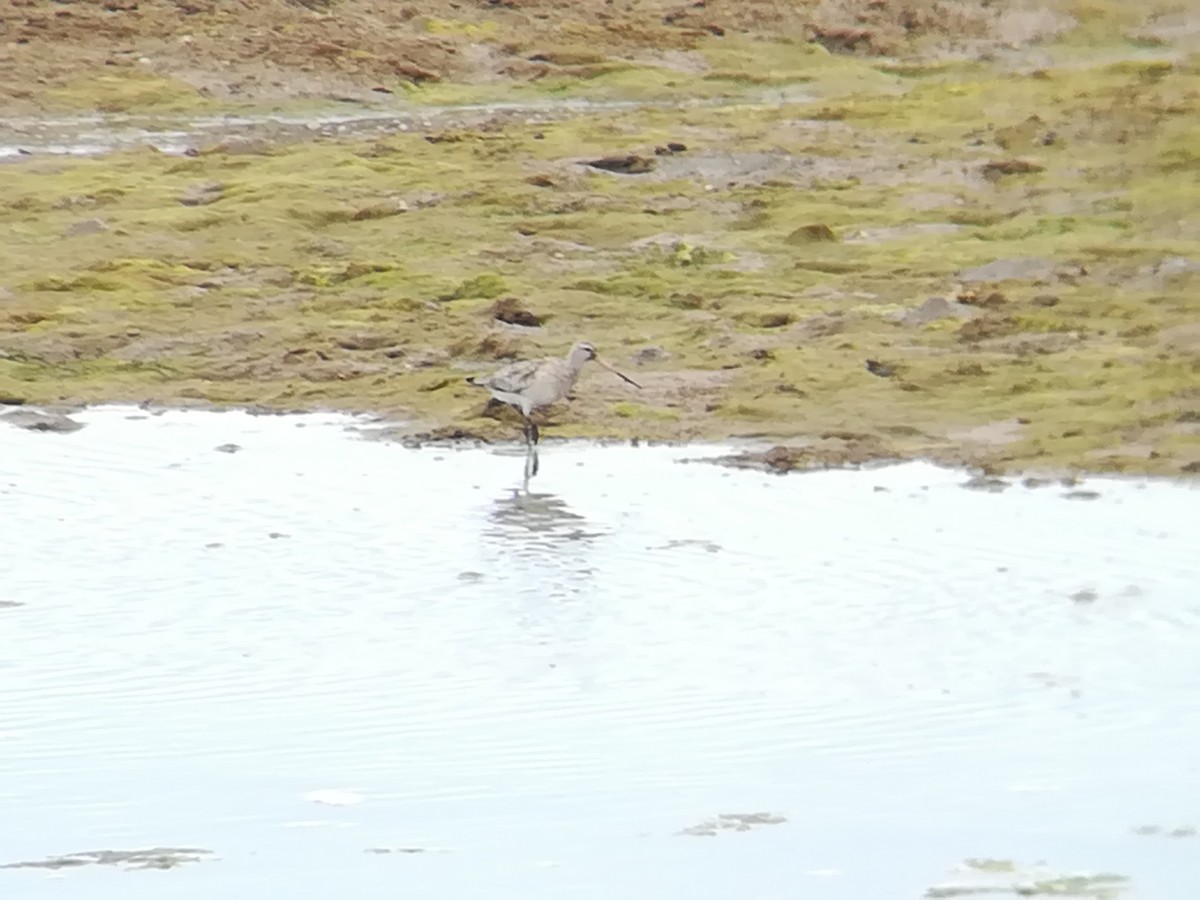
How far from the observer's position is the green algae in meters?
10.4

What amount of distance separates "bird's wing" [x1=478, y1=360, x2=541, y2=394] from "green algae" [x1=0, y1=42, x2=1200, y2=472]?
1.26ft

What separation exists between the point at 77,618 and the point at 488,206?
864cm

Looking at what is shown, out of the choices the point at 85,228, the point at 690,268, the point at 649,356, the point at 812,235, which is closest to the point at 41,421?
the point at 649,356

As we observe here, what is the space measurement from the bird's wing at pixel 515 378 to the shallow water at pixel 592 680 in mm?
517

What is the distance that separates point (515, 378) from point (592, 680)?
12.2 ft

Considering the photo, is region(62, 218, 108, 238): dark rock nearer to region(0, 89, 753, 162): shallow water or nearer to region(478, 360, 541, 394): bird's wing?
region(0, 89, 753, 162): shallow water

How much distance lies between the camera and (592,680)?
6.04 meters

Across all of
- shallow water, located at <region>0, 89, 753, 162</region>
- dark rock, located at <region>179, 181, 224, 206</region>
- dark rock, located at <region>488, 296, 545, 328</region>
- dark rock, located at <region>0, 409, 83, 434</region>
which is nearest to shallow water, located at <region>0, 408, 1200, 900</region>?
dark rock, located at <region>0, 409, 83, 434</region>

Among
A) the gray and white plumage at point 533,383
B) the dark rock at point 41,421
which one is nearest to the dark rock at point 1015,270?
the gray and white plumage at point 533,383

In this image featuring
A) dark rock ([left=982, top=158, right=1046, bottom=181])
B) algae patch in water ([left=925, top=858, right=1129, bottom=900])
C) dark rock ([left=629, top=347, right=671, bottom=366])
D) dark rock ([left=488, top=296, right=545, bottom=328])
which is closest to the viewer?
algae patch in water ([left=925, top=858, right=1129, bottom=900])

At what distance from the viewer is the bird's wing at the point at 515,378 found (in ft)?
31.6

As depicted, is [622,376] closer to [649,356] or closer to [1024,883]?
[649,356]

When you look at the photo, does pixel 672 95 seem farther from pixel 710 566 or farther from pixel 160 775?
pixel 160 775

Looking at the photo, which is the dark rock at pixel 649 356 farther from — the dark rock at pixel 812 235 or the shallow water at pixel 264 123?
the shallow water at pixel 264 123
